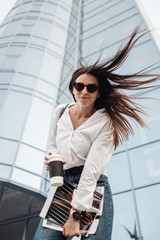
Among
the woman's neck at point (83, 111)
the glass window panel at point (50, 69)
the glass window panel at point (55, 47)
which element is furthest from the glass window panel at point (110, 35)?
the woman's neck at point (83, 111)

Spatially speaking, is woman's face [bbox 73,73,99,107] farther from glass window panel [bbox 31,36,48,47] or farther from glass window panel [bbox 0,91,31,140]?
glass window panel [bbox 31,36,48,47]

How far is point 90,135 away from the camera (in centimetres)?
151

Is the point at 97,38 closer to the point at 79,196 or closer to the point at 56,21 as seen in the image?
the point at 56,21

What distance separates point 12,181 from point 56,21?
10.1 metres

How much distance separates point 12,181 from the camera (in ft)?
20.8

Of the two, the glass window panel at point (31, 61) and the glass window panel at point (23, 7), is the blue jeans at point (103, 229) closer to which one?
the glass window panel at point (31, 61)

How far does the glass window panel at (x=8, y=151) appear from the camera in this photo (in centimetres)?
676

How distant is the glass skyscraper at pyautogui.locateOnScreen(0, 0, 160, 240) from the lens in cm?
523

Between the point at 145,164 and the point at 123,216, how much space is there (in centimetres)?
137

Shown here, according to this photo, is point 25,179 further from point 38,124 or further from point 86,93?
point 86,93

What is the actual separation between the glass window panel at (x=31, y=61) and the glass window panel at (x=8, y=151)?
12.1 feet

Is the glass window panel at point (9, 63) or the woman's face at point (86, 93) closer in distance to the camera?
the woman's face at point (86, 93)

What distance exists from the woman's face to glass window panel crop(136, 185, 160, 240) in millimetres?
3912

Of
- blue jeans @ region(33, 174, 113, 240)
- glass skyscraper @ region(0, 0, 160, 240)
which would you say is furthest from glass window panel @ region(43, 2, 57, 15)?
blue jeans @ region(33, 174, 113, 240)
